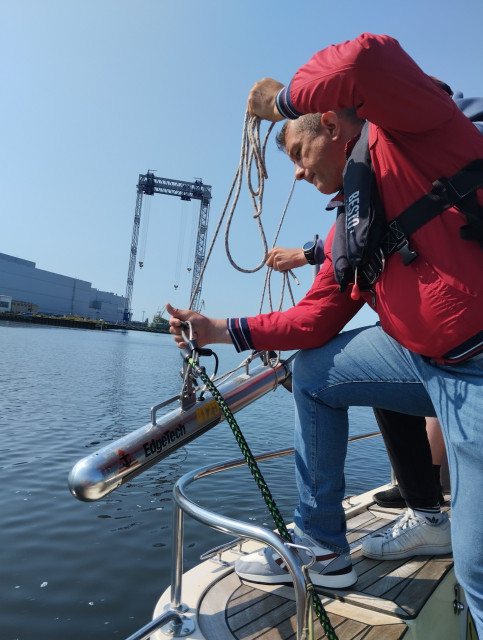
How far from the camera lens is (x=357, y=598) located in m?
1.80

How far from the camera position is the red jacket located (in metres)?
1.21

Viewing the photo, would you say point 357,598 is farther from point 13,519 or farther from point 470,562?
point 13,519

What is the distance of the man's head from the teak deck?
1.51 meters

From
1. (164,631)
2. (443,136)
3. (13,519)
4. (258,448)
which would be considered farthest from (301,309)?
(258,448)

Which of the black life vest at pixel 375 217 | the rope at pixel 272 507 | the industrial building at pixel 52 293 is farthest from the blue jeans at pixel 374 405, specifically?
the industrial building at pixel 52 293

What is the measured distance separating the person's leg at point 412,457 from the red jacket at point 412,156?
0.86 m

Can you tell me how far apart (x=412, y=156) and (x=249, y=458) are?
922 mm

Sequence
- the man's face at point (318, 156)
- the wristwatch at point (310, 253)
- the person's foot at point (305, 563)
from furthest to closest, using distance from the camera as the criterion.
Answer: the wristwatch at point (310, 253) → the person's foot at point (305, 563) → the man's face at point (318, 156)

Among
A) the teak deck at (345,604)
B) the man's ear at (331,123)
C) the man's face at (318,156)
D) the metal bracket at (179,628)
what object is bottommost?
the metal bracket at (179,628)

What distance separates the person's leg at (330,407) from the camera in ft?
5.75

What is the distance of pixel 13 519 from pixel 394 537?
4.76 meters

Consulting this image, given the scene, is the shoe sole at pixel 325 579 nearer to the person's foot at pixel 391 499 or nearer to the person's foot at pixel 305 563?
the person's foot at pixel 305 563

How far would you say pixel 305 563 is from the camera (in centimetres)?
179

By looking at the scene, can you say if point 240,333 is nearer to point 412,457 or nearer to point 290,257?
point 290,257
